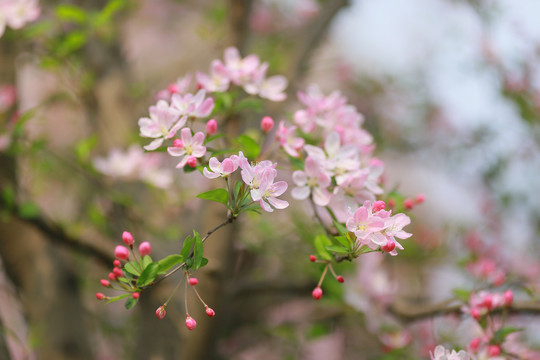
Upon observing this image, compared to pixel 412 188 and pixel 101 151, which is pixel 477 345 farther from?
pixel 412 188

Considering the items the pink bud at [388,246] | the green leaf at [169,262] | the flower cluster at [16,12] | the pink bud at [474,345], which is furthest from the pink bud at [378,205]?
the flower cluster at [16,12]

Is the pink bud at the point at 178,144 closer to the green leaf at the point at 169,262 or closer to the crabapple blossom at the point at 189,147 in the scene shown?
the crabapple blossom at the point at 189,147

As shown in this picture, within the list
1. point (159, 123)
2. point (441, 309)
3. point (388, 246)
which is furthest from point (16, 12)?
point (441, 309)

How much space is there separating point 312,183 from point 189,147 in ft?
0.82

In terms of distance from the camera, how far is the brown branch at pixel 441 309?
3.20 feet

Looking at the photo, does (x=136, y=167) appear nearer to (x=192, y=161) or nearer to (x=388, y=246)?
(x=192, y=161)

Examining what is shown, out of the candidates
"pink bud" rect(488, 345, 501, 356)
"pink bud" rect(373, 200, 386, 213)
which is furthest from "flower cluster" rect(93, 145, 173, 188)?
"pink bud" rect(488, 345, 501, 356)

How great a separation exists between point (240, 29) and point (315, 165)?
0.91 m

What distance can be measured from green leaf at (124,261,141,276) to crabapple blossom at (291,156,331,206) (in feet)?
1.02

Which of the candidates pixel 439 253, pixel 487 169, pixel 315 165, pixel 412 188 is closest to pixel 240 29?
pixel 315 165

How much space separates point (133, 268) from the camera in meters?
0.68

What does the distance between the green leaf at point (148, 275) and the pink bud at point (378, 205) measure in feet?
1.22

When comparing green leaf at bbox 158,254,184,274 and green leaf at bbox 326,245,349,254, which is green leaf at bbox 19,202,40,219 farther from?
green leaf at bbox 326,245,349,254

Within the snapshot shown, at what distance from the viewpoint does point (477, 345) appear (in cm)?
91
